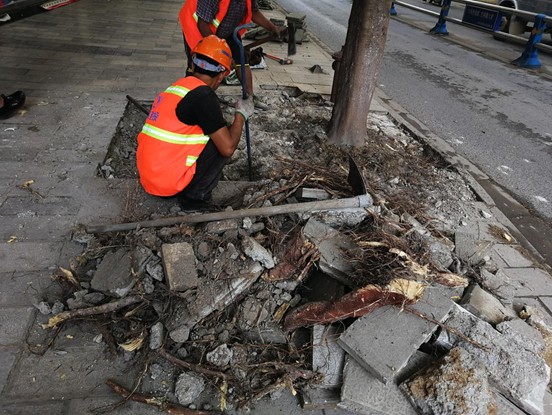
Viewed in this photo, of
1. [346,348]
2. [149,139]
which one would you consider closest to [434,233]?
[346,348]

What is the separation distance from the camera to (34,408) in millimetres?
1942

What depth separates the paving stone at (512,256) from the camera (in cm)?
331

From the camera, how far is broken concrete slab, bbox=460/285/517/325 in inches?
96.5

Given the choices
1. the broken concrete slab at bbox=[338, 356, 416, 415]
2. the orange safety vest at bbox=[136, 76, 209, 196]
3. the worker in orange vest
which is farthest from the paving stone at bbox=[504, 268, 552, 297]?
the worker in orange vest

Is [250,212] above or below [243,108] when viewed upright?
below

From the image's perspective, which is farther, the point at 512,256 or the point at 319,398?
the point at 512,256

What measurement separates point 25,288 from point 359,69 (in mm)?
3899

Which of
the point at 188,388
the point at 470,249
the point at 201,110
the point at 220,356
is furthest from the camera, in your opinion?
the point at 470,249

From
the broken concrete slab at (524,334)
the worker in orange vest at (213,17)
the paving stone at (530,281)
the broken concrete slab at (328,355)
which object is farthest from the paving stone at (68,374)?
the worker in orange vest at (213,17)

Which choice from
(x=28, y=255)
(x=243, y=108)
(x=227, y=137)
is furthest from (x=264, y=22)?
(x=28, y=255)

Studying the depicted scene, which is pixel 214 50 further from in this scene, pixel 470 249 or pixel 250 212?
pixel 470 249

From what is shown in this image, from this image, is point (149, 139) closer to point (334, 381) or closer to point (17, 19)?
point (334, 381)

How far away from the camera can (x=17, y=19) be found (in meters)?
8.77

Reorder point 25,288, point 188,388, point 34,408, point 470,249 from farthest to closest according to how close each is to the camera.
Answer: point 470,249 < point 25,288 < point 188,388 < point 34,408
